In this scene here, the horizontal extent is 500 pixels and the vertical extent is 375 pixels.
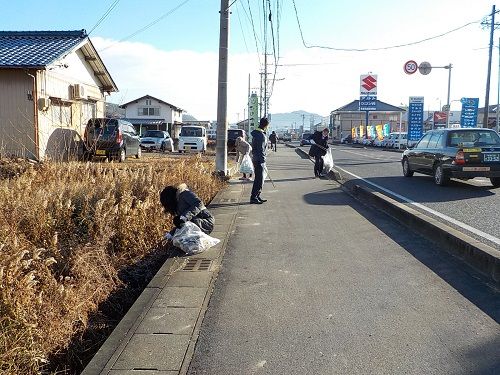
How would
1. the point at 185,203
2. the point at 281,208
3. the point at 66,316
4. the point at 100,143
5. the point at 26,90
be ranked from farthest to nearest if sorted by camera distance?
the point at 100,143
the point at 26,90
the point at 281,208
the point at 185,203
the point at 66,316

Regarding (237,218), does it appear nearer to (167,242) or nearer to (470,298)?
(167,242)

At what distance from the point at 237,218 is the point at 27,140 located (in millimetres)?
10682

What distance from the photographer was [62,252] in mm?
4867

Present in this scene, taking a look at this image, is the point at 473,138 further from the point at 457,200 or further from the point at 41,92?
A: the point at 41,92

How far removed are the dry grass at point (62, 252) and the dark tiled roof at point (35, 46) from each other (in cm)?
845

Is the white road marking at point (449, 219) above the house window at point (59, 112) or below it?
below

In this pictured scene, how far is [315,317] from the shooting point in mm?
3930

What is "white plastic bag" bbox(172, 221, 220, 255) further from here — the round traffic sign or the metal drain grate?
the round traffic sign

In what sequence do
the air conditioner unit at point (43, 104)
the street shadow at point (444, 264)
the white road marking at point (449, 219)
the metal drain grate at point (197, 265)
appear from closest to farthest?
the street shadow at point (444, 264)
the metal drain grate at point (197, 265)
the white road marking at point (449, 219)
the air conditioner unit at point (43, 104)

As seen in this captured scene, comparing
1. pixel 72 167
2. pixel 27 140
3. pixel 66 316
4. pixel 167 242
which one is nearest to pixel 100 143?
pixel 27 140

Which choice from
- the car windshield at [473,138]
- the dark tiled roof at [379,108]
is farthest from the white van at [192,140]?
the dark tiled roof at [379,108]

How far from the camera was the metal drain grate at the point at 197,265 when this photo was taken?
5.23 metres

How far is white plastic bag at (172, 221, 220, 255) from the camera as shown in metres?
5.73

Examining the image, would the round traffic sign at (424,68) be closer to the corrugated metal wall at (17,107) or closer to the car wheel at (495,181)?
the car wheel at (495,181)
